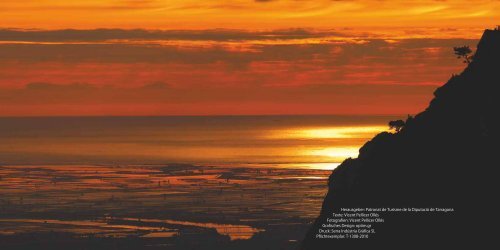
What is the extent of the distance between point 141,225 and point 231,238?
15.7 meters

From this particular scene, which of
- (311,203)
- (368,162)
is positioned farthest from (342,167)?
(311,203)

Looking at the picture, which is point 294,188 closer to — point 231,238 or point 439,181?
point 231,238

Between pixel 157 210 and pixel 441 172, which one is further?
pixel 157 210

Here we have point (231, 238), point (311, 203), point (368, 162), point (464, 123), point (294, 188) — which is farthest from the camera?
point (294, 188)

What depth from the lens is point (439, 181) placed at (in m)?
50.4

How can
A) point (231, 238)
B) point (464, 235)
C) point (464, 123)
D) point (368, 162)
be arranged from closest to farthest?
point (464, 235) < point (464, 123) < point (368, 162) < point (231, 238)

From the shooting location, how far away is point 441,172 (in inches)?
1996

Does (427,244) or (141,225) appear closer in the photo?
(427,244)

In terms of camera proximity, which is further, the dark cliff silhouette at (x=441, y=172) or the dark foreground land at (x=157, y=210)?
the dark foreground land at (x=157, y=210)

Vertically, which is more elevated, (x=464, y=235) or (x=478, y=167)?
(x=478, y=167)

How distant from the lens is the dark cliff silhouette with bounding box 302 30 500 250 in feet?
158

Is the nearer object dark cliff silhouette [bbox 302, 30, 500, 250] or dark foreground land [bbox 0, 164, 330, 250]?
dark cliff silhouette [bbox 302, 30, 500, 250]

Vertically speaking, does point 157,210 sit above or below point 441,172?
above

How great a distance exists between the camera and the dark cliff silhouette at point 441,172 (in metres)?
48.2
